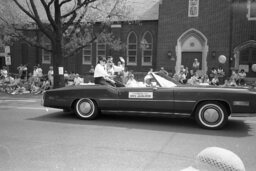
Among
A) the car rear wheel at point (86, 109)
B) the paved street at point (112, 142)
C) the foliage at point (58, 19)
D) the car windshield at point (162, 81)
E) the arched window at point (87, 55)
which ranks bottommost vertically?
the paved street at point (112, 142)

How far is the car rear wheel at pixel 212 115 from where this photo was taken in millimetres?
6340

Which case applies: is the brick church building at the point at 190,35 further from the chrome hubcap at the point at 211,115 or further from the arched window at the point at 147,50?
the chrome hubcap at the point at 211,115

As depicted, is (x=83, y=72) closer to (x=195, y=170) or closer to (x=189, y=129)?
(x=189, y=129)

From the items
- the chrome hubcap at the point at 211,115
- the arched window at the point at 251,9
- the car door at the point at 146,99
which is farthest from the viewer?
the arched window at the point at 251,9

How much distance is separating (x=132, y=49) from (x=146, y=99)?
18269 millimetres

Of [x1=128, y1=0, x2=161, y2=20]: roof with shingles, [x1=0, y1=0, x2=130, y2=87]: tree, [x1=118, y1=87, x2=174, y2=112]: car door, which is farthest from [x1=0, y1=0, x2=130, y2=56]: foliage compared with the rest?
[x1=118, y1=87, x2=174, y2=112]: car door

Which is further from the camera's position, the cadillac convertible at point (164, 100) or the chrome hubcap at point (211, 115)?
the chrome hubcap at point (211, 115)

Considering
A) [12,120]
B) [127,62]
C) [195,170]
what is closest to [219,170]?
[195,170]

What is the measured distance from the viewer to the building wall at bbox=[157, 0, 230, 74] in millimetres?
20667

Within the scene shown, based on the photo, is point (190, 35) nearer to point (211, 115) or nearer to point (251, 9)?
point (251, 9)

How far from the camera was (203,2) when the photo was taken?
21.0 m

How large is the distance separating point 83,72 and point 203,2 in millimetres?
12476

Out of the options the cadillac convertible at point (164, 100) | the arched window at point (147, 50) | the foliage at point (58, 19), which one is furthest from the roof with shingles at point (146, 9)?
the cadillac convertible at point (164, 100)

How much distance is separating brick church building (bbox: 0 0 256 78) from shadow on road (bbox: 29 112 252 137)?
42.9 feet
